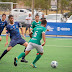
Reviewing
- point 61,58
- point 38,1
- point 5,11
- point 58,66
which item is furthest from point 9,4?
point 38,1

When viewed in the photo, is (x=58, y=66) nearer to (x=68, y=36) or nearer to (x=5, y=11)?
(x=68, y=36)

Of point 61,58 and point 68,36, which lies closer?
point 61,58

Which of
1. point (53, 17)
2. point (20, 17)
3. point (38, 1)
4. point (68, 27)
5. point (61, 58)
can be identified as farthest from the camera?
point (38, 1)

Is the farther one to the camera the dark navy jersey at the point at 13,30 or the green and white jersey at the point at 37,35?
the dark navy jersey at the point at 13,30

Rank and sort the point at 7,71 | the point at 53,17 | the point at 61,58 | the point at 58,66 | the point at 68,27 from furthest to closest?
1. the point at 53,17
2. the point at 68,27
3. the point at 61,58
4. the point at 58,66
5. the point at 7,71

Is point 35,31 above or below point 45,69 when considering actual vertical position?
above

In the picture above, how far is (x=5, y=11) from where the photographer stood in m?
29.2

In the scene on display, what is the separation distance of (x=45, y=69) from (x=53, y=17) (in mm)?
24881

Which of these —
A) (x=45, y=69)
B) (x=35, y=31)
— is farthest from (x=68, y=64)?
(x=35, y=31)

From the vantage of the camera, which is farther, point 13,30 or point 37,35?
point 13,30

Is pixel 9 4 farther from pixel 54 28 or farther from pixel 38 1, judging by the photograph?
pixel 38 1

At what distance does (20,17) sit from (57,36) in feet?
24.5

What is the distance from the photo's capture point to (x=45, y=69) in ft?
37.6

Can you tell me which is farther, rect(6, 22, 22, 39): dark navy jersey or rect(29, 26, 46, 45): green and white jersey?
rect(6, 22, 22, 39): dark navy jersey
